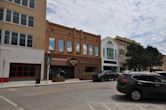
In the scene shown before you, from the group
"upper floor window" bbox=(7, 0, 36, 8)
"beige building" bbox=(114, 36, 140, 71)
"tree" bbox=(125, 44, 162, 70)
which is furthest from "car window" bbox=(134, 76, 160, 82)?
"beige building" bbox=(114, 36, 140, 71)

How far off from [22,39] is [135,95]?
69.3ft

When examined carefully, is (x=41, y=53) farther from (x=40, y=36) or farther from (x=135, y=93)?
(x=135, y=93)

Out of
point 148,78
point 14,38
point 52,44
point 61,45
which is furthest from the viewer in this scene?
point 61,45

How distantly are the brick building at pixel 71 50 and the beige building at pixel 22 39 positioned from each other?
2.20m

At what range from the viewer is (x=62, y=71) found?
3522 cm

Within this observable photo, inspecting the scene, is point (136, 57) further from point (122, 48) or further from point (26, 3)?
point (26, 3)

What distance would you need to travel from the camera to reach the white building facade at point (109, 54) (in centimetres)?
4578

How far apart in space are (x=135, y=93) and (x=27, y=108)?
6.50m

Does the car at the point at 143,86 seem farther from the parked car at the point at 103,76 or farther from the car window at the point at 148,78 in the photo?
the parked car at the point at 103,76

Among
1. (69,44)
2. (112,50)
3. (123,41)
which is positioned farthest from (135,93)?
(123,41)

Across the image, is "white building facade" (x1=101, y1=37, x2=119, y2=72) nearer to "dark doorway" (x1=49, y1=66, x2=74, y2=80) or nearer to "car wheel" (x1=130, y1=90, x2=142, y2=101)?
"dark doorway" (x1=49, y1=66, x2=74, y2=80)

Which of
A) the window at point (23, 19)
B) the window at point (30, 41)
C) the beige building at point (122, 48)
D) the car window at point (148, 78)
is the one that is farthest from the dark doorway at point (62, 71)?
the car window at point (148, 78)

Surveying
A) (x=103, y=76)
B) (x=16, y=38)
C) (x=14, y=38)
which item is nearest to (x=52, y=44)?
(x=16, y=38)

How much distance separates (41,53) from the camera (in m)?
31.5
